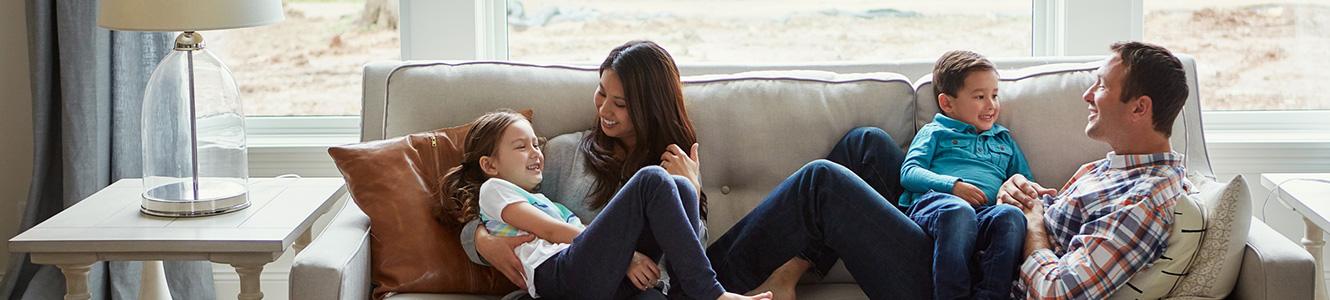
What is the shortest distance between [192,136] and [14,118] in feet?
3.47

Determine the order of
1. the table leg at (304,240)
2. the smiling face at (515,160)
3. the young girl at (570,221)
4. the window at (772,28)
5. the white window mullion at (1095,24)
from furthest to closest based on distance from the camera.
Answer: the window at (772,28) < the white window mullion at (1095,24) < the table leg at (304,240) < the smiling face at (515,160) < the young girl at (570,221)

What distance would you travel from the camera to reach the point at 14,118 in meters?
2.72

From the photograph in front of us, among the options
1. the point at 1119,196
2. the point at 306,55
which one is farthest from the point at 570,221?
the point at 306,55

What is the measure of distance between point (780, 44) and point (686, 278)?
1.26 meters

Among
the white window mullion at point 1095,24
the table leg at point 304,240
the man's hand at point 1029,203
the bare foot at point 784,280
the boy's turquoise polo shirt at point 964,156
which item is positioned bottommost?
the bare foot at point 784,280

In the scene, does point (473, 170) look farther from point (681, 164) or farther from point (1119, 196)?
point (1119, 196)

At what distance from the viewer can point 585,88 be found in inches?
85.5

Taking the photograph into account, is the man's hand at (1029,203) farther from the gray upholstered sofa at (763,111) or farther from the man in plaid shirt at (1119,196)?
the gray upholstered sofa at (763,111)

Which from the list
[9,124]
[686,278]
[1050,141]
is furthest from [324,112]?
[1050,141]

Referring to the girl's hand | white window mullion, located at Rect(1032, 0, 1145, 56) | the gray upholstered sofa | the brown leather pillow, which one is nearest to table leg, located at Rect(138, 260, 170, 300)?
the gray upholstered sofa

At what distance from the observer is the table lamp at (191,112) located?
1892 millimetres

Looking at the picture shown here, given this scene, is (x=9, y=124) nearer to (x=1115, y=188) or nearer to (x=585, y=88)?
(x=585, y=88)

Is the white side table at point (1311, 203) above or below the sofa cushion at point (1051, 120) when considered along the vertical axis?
below

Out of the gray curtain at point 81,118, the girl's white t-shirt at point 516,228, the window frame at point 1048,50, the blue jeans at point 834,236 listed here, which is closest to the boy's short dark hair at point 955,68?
the blue jeans at point 834,236
